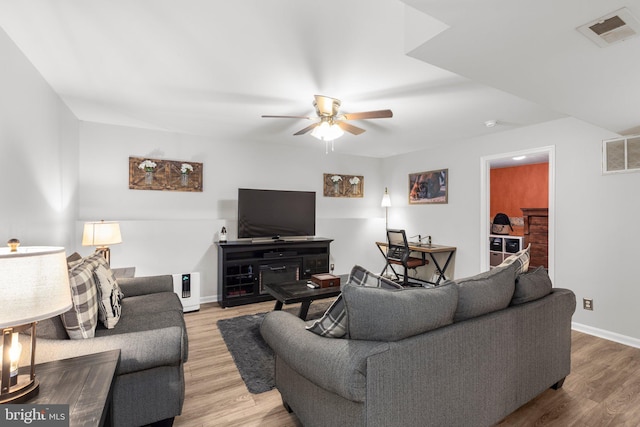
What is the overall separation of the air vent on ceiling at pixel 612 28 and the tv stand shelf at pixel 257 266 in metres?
3.72

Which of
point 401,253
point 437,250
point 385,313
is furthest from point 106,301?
point 437,250

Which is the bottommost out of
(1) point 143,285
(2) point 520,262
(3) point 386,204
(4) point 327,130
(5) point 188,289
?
(5) point 188,289

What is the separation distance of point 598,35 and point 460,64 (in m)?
0.55

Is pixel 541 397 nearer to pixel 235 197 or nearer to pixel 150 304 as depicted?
pixel 150 304

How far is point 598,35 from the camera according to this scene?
132cm

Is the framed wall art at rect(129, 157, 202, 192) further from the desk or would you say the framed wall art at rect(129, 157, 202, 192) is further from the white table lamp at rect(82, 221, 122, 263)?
the desk

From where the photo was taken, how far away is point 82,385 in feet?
3.77

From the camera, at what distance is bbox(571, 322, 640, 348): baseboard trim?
2.88m

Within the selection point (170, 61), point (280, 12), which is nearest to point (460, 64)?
point (280, 12)

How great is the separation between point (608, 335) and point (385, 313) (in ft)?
10.6

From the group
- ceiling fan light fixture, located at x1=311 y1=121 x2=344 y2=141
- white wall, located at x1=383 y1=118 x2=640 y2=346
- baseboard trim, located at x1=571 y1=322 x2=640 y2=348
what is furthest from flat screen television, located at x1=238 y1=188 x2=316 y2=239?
baseboard trim, located at x1=571 y1=322 x2=640 y2=348

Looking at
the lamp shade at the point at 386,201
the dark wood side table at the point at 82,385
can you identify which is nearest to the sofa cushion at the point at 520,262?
the dark wood side table at the point at 82,385

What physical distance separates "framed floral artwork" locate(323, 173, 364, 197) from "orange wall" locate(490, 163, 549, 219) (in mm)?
3544

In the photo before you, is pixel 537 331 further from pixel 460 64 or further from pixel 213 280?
pixel 213 280
